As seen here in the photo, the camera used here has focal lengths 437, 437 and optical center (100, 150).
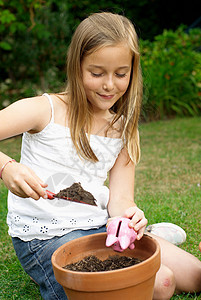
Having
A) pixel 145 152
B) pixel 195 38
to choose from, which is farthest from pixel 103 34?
pixel 195 38

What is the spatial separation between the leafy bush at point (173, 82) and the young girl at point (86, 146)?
437 cm

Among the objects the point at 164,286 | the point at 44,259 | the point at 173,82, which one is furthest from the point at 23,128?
the point at 173,82

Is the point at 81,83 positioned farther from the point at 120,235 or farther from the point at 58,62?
the point at 58,62

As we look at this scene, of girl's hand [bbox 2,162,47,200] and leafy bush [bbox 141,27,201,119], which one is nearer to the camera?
girl's hand [bbox 2,162,47,200]

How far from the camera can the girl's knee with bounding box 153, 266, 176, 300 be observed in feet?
5.74

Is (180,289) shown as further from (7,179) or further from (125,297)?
(7,179)

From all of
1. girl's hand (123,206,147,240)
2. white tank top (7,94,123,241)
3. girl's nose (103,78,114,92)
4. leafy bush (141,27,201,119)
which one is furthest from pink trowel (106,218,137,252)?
leafy bush (141,27,201,119)

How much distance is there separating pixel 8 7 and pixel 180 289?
518cm

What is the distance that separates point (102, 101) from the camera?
183cm

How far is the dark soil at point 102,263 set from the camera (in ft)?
5.01

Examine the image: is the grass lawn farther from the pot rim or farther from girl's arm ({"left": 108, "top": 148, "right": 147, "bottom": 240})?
the pot rim

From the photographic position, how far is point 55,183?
6.17 ft

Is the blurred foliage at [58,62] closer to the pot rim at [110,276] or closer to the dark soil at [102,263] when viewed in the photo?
the dark soil at [102,263]

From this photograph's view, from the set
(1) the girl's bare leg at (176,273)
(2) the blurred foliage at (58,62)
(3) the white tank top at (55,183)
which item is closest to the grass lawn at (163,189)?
(1) the girl's bare leg at (176,273)
